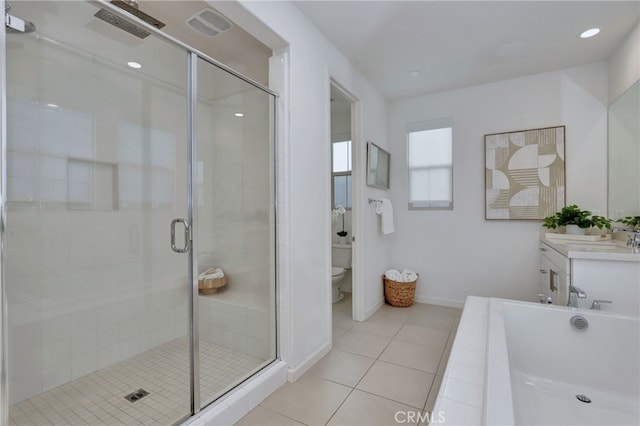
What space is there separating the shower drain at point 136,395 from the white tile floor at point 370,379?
24.8 inches

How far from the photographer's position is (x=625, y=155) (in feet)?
8.03

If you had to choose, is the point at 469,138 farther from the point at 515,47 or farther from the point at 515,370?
the point at 515,370

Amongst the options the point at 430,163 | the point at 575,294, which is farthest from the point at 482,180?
the point at 575,294

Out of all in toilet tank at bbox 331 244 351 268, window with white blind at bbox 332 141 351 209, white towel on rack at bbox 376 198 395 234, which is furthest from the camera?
window with white blind at bbox 332 141 351 209

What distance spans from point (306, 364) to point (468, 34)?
276 centimetres

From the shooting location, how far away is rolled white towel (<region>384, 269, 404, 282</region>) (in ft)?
11.3

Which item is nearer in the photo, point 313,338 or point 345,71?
point 313,338

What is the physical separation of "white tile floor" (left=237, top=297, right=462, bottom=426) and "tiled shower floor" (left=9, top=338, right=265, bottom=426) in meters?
0.32

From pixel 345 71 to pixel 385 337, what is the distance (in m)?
2.38

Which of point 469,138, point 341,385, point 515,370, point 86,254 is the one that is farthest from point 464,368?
point 469,138

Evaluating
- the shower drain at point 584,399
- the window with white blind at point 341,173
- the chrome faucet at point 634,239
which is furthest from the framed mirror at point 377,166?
the shower drain at point 584,399

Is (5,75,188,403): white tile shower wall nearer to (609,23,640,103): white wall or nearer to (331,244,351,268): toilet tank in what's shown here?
(331,244,351,268): toilet tank

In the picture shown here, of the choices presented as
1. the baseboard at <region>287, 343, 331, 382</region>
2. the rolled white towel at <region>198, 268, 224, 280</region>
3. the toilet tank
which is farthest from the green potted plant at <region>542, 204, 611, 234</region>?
the rolled white towel at <region>198, 268, 224, 280</region>

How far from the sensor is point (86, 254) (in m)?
2.00
